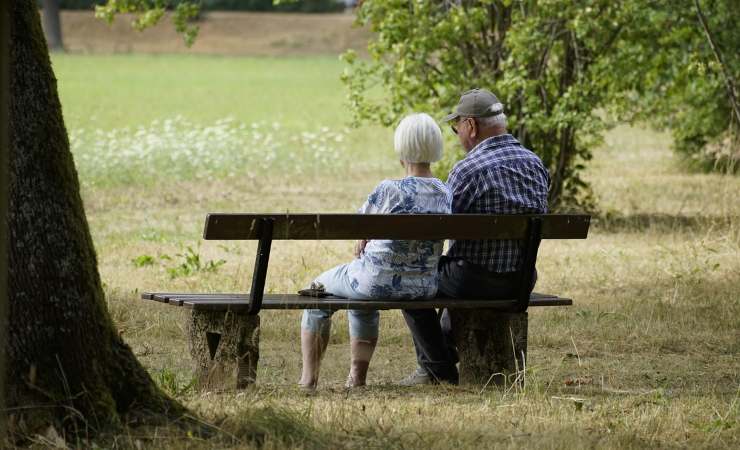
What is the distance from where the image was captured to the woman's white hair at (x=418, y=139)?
6.26 meters

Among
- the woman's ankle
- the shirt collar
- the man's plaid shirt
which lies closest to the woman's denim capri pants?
the woman's ankle

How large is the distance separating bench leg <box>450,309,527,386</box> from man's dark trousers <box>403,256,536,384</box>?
10 centimetres

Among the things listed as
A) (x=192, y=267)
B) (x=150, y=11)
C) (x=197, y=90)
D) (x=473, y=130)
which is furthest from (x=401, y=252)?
(x=197, y=90)

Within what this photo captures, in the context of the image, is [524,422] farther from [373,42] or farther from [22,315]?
[373,42]

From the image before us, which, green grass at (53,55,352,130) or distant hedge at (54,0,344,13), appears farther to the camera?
distant hedge at (54,0,344,13)

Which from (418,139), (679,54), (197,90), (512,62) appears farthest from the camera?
(197,90)

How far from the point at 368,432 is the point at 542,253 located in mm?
6901

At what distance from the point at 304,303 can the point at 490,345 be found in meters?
1.01

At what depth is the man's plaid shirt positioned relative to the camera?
653cm

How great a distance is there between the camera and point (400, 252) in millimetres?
6301

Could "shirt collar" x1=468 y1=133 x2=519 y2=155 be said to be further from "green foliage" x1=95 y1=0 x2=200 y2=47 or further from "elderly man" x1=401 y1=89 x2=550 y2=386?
"green foliage" x1=95 y1=0 x2=200 y2=47

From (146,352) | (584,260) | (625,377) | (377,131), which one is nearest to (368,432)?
(625,377)

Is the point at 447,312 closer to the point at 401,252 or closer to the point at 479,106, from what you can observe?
the point at 401,252

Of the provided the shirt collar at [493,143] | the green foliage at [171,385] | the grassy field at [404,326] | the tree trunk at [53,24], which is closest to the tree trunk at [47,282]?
the grassy field at [404,326]
